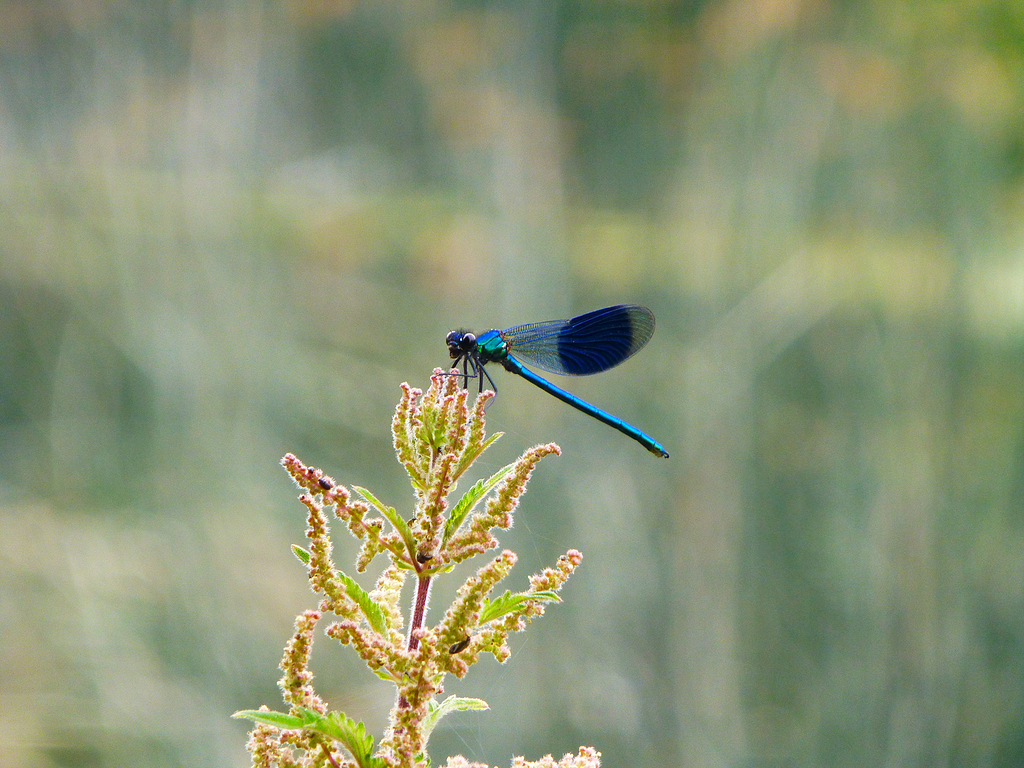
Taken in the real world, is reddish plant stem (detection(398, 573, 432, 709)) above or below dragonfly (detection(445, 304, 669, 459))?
below

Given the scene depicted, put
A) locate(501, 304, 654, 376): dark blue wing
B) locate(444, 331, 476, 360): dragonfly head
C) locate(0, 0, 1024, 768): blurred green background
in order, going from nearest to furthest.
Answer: locate(444, 331, 476, 360): dragonfly head → locate(501, 304, 654, 376): dark blue wing → locate(0, 0, 1024, 768): blurred green background

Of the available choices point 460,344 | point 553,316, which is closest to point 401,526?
point 460,344

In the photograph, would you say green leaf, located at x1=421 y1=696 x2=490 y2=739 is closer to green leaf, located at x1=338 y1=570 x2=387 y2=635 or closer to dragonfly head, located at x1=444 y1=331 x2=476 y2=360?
green leaf, located at x1=338 y1=570 x2=387 y2=635

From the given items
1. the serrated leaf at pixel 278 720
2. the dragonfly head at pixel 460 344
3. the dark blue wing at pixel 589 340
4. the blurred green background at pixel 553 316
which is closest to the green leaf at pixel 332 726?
the serrated leaf at pixel 278 720

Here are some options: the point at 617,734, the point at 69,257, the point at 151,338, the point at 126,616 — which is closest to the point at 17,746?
the point at 126,616

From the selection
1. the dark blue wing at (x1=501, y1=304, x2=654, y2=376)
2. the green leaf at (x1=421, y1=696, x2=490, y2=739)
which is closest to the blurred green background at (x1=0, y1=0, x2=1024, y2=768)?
the dark blue wing at (x1=501, y1=304, x2=654, y2=376)

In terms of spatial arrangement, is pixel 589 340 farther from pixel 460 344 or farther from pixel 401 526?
pixel 401 526

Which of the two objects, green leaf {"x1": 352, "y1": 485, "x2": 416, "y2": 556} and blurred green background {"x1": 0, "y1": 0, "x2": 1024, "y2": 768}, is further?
blurred green background {"x1": 0, "y1": 0, "x2": 1024, "y2": 768}
